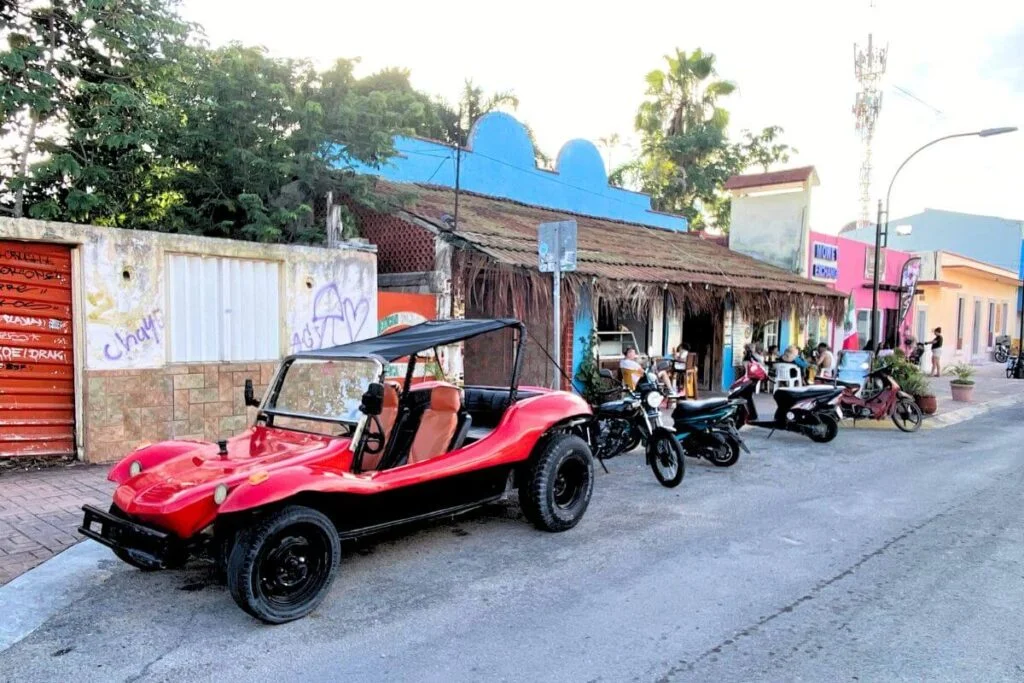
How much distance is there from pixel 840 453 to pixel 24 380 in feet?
30.9

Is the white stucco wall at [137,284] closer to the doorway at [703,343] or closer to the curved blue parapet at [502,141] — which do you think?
the curved blue parapet at [502,141]

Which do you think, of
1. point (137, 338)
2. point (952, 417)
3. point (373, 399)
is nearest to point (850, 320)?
point (952, 417)

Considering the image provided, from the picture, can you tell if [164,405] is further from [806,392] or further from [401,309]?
[806,392]

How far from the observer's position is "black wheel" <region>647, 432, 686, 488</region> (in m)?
7.03

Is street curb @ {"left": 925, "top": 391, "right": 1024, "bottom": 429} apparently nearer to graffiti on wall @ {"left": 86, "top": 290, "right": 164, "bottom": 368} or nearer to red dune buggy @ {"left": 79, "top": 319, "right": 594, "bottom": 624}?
red dune buggy @ {"left": 79, "top": 319, "right": 594, "bottom": 624}

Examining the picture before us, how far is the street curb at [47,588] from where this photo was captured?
3.78 meters

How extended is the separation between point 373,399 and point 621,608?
188 centimetres

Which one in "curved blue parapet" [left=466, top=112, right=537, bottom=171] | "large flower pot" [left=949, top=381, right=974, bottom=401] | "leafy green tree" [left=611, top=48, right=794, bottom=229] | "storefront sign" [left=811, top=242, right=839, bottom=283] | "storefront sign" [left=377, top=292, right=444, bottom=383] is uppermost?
"leafy green tree" [left=611, top=48, right=794, bottom=229]

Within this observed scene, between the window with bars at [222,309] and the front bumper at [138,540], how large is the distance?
166 inches

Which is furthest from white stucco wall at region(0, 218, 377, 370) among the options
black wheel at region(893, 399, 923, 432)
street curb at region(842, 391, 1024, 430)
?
black wheel at region(893, 399, 923, 432)

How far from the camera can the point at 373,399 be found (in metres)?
4.19

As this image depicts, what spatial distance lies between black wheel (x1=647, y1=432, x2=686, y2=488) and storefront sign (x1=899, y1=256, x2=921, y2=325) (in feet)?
63.5

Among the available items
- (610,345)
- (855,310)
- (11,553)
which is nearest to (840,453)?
(610,345)

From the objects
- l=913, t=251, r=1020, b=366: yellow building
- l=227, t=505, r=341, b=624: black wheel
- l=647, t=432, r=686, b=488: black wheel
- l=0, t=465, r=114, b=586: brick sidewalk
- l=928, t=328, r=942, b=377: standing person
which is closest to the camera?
l=227, t=505, r=341, b=624: black wheel
